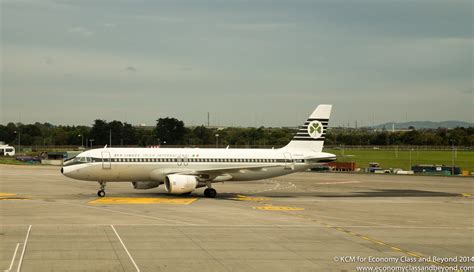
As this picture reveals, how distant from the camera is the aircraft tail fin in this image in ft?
165

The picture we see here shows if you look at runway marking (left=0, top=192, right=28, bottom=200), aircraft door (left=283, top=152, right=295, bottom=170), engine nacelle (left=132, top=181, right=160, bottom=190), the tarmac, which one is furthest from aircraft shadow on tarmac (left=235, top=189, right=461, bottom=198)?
runway marking (left=0, top=192, right=28, bottom=200)

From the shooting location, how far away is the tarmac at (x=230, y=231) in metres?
19.5

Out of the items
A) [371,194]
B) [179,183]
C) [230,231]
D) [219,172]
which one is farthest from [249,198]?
[230,231]

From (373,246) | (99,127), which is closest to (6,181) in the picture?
(373,246)

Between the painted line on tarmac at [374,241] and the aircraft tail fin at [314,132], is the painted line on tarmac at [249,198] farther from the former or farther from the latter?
the painted line on tarmac at [374,241]

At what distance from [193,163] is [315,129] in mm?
11099

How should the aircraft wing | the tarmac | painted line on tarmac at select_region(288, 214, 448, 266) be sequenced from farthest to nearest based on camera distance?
the aircraft wing < painted line on tarmac at select_region(288, 214, 448, 266) < the tarmac

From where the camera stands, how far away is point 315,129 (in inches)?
1994

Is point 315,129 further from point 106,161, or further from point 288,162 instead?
point 106,161

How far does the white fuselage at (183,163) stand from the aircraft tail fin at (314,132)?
863 millimetres

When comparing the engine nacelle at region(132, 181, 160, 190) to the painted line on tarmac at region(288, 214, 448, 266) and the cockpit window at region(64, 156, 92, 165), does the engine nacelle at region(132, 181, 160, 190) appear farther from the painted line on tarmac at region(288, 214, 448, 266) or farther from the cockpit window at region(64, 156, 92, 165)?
the painted line on tarmac at region(288, 214, 448, 266)

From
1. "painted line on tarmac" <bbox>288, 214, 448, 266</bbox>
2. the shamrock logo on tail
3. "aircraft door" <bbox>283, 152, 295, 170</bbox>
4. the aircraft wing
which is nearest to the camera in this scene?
"painted line on tarmac" <bbox>288, 214, 448, 266</bbox>

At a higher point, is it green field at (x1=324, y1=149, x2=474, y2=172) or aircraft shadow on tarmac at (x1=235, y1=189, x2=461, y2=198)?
green field at (x1=324, y1=149, x2=474, y2=172)

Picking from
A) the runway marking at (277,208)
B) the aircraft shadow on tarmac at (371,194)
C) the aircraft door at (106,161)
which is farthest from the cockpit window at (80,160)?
the aircraft shadow on tarmac at (371,194)
